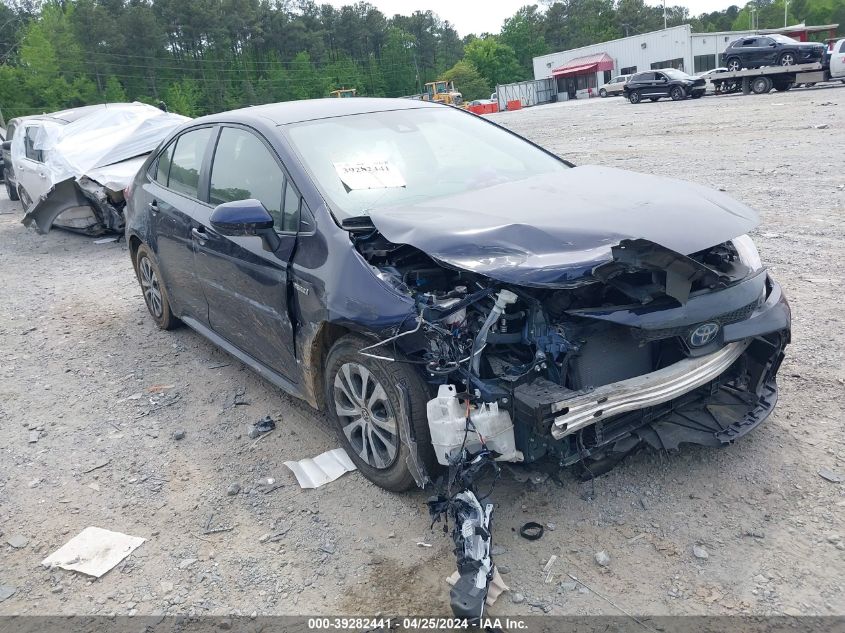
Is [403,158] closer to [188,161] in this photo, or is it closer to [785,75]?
[188,161]

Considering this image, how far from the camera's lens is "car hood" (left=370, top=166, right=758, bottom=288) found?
2.83 metres

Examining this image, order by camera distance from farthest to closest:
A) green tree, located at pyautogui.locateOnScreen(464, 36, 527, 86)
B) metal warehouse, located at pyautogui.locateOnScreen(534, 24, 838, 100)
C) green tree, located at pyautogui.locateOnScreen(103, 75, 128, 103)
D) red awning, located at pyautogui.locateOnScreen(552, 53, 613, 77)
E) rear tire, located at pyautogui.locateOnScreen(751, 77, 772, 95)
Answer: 1. green tree, located at pyautogui.locateOnScreen(464, 36, 527, 86)
2. green tree, located at pyautogui.locateOnScreen(103, 75, 128, 103)
3. red awning, located at pyautogui.locateOnScreen(552, 53, 613, 77)
4. metal warehouse, located at pyautogui.locateOnScreen(534, 24, 838, 100)
5. rear tire, located at pyautogui.locateOnScreen(751, 77, 772, 95)

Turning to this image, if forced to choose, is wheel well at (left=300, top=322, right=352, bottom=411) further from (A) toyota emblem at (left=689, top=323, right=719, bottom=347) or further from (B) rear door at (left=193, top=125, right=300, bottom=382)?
(A) toyota emblem at (left=689, top=323, right=719, bottom=347)

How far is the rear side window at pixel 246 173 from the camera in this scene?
3822mm

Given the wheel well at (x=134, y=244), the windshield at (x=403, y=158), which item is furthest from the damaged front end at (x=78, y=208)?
the windshield at (x=403, y=158)

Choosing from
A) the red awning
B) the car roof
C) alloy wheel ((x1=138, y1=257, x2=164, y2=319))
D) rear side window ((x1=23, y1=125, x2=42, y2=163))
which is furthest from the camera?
the red awning

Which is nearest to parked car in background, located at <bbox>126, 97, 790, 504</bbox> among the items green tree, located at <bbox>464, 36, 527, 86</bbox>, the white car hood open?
the white car hood open

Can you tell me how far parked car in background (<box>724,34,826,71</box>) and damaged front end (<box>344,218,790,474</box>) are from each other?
89.8ft

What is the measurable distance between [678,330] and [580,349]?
1.36 feet

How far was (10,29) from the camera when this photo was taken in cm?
7200

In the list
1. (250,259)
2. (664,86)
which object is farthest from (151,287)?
(664,86)

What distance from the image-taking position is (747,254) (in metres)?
3.48

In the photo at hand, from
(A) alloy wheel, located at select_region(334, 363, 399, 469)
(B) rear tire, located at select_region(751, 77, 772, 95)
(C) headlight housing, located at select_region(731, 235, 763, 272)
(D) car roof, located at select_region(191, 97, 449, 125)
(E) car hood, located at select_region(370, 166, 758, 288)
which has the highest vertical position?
(D) car roof, located at select_region(191, 97, 449, 125)

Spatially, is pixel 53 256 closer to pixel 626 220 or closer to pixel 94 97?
pixel 626 220
